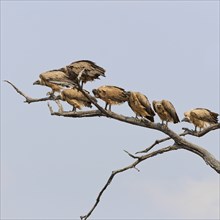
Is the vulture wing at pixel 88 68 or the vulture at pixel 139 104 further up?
the vulture wing at pixel 88 68

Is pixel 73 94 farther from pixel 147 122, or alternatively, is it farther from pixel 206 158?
pixel 206 158

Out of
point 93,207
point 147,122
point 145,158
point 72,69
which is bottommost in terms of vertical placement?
point 93,207

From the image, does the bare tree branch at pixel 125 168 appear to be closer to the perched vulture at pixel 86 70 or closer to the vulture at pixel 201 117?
the vulture at pixel 201 117

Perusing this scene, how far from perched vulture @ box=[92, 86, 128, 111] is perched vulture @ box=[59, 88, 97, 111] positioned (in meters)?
0.54

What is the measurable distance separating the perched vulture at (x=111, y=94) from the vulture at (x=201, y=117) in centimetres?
256

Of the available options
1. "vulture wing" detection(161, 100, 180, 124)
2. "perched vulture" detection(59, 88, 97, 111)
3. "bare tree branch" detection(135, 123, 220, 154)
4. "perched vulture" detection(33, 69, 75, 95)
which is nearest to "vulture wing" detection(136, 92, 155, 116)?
"vulture wing" detection(161, 100, 180, 124)

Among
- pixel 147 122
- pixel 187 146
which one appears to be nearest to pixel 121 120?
pixel 147 122

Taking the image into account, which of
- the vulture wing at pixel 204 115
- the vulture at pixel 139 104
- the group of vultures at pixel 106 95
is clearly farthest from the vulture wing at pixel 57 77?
the vulture wing at pixel 204 115

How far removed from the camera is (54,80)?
1950cm

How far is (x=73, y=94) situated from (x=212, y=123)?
3.59 meters

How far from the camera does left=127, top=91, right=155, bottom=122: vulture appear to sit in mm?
18609

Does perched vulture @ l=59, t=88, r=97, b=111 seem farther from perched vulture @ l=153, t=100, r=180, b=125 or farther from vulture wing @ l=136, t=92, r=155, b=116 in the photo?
perched vulture @ l=153, t=100, r=180, b=125

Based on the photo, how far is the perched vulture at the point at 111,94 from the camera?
1877 centimetres

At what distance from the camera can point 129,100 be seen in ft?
61.6
